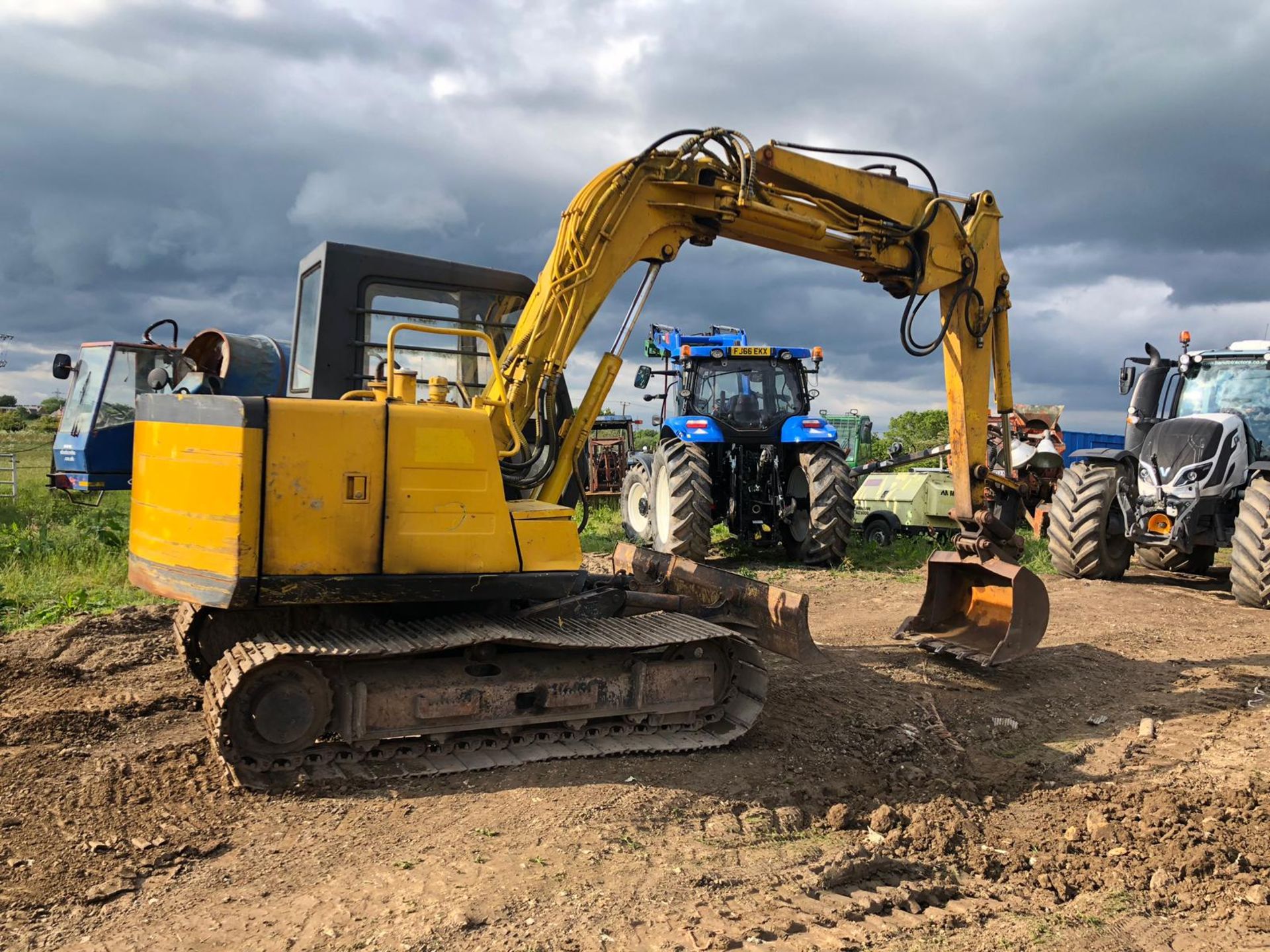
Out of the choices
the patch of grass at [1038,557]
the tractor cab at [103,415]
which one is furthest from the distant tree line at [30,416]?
the patch of grass at [1038,557]

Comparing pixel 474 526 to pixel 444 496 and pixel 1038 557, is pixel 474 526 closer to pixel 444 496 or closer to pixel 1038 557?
pixel 444 496

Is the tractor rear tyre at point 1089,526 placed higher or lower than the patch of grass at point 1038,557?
higher

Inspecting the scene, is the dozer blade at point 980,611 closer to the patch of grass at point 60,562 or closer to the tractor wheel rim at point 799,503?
the tractor wheel rim at point 799,503

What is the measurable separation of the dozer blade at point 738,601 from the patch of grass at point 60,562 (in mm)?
4751

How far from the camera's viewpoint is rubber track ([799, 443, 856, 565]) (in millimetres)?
10828

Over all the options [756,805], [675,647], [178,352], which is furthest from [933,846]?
[178,352]

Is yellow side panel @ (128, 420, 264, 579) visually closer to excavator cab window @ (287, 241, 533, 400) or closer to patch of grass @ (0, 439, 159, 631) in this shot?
excavator cab window @ (287, 241, 533, 400)

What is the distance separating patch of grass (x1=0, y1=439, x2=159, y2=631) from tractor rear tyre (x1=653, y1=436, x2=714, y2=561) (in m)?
5.27

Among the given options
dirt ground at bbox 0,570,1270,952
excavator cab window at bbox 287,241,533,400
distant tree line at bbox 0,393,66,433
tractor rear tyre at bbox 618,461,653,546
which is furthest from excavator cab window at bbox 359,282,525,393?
distant tree line at bbox 0,393,66,433

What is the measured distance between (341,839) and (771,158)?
4564mm

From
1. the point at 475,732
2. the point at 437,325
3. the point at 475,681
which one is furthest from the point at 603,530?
the point at 475,681

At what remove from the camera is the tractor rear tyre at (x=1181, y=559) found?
11.2 m

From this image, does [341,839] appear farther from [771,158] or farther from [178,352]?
[178,352]

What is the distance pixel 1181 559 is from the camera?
11.4m
